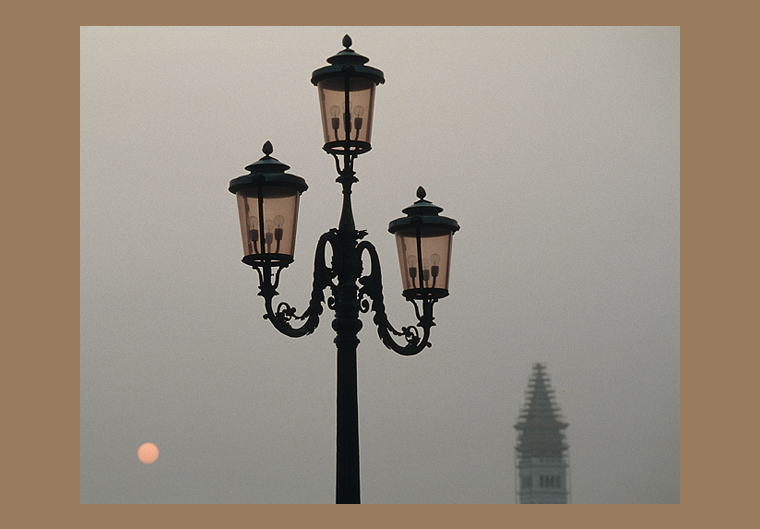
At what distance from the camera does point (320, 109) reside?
28.4ft

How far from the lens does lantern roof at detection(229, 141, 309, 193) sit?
8.16 m

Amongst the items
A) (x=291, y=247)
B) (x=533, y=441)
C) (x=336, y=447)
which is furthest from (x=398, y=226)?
(x=533, y=441)

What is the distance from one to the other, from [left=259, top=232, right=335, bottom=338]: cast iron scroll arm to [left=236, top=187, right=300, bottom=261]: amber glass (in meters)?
0.19

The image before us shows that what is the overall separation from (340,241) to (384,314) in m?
0.71

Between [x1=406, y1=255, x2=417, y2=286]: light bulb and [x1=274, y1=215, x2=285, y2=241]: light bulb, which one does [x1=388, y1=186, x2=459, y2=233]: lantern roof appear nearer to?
[x1=406, y1=255, x2=417, y2=286]: light bulb

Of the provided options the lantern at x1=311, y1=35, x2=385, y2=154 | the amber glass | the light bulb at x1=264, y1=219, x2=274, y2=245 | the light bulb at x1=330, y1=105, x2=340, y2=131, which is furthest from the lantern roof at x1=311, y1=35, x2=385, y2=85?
the light bulb at x1=264, y1=219, x2=274, y2=245

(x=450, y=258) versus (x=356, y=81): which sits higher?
(x=356, y=81)

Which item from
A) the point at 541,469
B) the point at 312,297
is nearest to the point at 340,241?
the point at 312,297

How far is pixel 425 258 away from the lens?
349 inches

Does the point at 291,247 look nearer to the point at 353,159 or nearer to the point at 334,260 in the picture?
the point at 334,260

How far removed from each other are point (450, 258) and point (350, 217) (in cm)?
106

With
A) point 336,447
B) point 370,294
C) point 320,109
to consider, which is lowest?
point 336,447

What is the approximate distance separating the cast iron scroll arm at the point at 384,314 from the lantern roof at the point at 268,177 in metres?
0.69

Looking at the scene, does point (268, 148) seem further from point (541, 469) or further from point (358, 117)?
point (541, 469)
